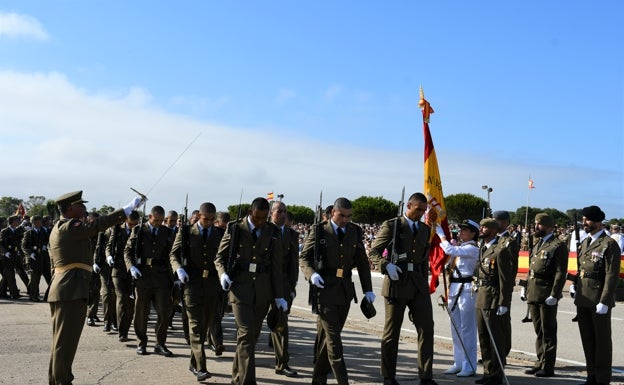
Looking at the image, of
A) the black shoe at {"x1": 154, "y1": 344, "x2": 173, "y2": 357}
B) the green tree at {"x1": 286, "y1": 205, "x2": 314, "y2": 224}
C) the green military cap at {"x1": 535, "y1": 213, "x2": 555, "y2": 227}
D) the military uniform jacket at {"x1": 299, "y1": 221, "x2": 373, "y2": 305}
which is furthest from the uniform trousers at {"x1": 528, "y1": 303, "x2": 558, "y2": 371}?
the green tree at {"x1": 286, "y1": 205, "x2": 314, "y2": 224}

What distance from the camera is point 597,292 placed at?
830cm

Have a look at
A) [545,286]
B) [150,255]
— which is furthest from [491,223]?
[150,255]

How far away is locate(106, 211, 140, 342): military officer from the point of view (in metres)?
11.3

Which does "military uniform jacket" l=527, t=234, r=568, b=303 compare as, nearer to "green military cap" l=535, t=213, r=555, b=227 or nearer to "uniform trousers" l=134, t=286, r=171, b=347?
"green military cap" l=535, t=213, r=555, b=227

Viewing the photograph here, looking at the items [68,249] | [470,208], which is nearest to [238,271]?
[68,249]

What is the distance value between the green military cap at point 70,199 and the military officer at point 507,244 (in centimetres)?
505

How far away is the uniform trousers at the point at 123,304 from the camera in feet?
37.1

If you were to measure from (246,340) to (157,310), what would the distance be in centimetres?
316

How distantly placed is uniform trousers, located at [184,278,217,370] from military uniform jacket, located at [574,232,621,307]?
14.8 feet

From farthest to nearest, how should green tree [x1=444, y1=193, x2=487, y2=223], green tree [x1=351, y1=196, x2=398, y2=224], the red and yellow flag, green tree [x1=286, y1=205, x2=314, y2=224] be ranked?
green tree [x1=286, y1=205, x2=314, y2=224]
green tree [x1=351, y1=196, x2=398, y2=224]
green tree [x1=444, y1=193, x2=487, y2=223]
the red and yellow flag

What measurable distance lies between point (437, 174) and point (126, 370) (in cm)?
606

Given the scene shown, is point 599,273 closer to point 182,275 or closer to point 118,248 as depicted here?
point 182,275

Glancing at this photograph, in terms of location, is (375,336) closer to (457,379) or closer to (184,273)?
(457,379)

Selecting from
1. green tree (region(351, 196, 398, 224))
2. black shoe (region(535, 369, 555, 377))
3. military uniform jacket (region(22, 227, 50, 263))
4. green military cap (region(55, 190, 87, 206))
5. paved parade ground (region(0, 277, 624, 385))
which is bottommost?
paved parade ground (region(0, 277, 624, 385))
